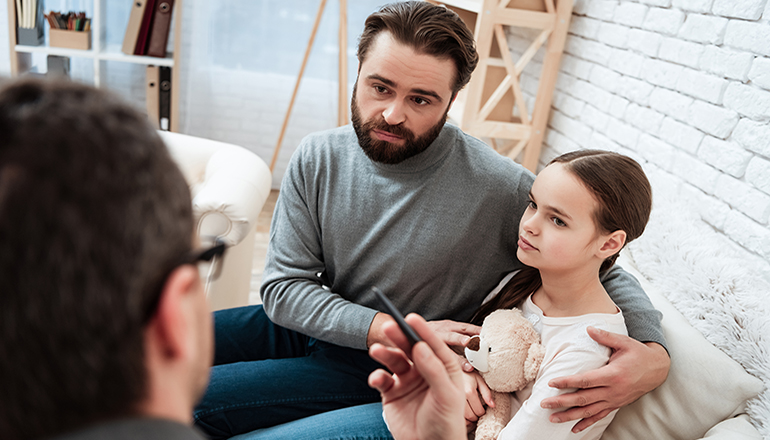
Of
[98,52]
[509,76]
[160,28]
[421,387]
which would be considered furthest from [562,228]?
[98,52]

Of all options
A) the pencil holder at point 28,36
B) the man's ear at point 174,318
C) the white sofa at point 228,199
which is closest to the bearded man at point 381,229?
the white sofa at point 228,199

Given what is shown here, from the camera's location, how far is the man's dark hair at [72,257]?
344mm

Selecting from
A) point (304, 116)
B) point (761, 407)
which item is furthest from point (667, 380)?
point (304, 116)

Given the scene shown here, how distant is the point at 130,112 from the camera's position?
41 centimetres

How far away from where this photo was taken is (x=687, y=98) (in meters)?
1.58

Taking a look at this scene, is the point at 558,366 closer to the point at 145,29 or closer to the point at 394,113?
the point at 394,113

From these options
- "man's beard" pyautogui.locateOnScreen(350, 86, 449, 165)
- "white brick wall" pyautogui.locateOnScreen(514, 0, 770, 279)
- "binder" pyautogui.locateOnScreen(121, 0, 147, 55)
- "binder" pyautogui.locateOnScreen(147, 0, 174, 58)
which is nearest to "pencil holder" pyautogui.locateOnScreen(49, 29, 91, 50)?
"binder" pyautogui.locateOnScreen(121, 0, 147, 55)

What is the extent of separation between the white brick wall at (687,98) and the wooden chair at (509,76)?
97 millimetres

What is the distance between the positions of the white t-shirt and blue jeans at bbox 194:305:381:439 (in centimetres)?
37

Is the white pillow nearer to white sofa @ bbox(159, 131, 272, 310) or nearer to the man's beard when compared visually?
the man's beard

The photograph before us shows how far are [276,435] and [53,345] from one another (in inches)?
30.4

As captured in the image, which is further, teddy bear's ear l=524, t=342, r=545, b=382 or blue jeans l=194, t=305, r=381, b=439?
blue jeans l=194, t=305, r=381, b=439

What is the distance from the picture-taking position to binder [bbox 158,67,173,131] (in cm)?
304

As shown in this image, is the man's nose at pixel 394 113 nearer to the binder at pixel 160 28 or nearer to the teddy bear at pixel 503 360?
the teddy bear at pixel 503 360
